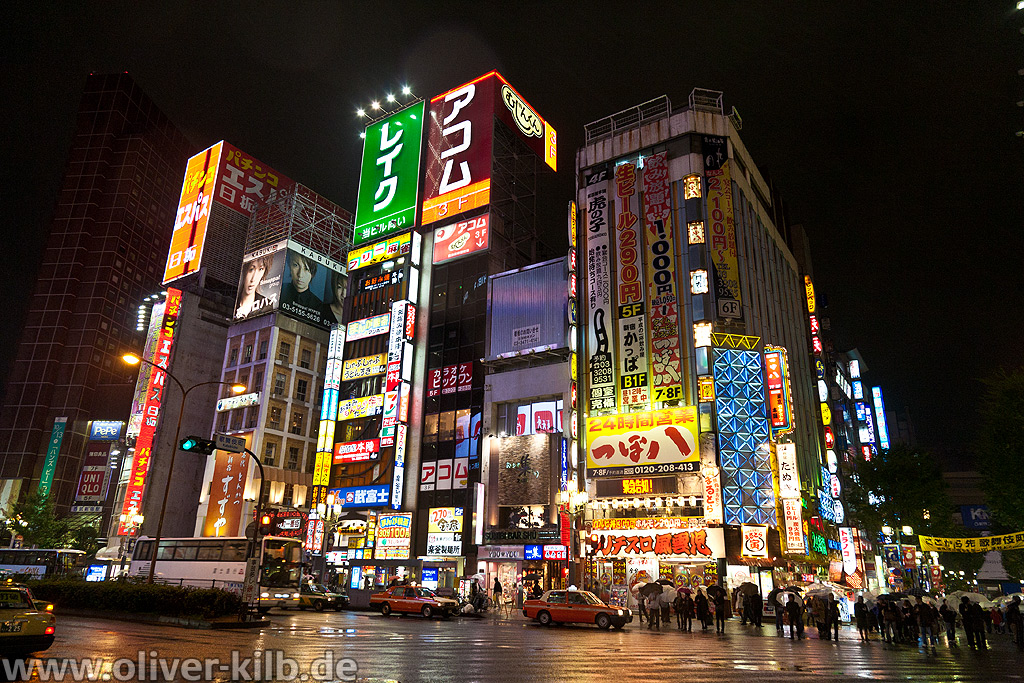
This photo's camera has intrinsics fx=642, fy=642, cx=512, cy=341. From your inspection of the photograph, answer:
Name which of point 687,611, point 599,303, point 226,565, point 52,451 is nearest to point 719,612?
point 687,611

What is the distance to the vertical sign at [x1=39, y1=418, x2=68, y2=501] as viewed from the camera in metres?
80.3

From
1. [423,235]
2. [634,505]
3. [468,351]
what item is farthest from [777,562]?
[423,235]

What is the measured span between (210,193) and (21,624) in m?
70.7

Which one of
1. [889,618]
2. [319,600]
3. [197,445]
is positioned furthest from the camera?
[319,600]

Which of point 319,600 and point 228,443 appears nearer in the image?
point 228,443

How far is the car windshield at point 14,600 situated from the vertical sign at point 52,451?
273ft

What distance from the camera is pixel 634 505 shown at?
40625 millimetres

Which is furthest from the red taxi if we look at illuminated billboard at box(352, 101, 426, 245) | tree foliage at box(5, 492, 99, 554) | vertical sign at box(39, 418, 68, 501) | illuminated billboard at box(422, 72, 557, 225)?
vertical sign at box(39, 418, 68, 501)

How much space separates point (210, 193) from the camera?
73.5 metres

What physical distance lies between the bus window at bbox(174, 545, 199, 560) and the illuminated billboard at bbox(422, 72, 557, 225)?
3624 centimetres

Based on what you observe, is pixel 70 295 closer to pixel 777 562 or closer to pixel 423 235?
pixel 423 235

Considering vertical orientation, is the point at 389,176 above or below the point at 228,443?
above

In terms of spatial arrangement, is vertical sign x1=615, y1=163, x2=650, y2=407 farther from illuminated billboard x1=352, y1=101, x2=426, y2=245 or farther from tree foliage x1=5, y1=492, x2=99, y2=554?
tree foliage x1=5, y1=492, x2=99, y2=554

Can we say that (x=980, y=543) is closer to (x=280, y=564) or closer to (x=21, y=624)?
(x=280, y=564)
